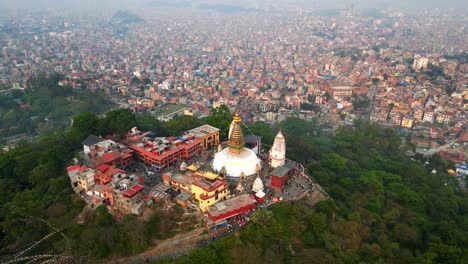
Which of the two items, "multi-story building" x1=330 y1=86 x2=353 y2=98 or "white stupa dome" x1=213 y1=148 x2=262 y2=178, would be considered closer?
"white stupa dome" x1=213 y1=148 x2=262 y2=178

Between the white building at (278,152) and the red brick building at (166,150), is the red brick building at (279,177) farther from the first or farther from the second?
the red brick building at (166,150)

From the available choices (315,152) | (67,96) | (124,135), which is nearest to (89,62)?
(67,96)

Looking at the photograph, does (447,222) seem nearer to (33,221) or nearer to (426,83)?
(33,221)

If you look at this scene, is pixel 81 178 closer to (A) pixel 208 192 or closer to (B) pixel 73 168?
(B) pixel 73 168

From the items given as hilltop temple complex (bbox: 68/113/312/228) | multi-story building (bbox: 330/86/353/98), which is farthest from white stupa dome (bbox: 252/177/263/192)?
multi-story building (bbox: 330/86/353/98)

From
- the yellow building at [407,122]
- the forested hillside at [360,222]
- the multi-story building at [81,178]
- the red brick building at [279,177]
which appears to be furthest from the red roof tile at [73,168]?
the yellow building at [407,122]

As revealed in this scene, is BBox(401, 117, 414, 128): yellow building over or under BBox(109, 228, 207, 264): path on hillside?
under

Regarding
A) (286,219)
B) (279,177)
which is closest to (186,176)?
(279,177)

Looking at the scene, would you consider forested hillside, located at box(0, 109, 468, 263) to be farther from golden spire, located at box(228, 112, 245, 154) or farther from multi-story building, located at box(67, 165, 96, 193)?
golden spire, located at box(228, 112, 245, 154)
